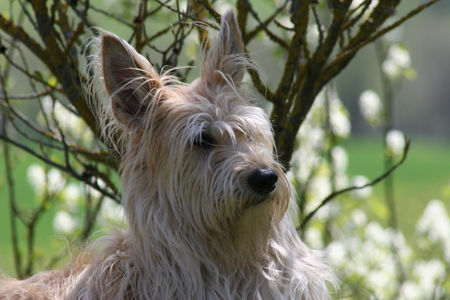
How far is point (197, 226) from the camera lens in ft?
11.6

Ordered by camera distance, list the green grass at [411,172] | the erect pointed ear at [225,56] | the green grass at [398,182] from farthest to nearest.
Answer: the green grass at [411,172], the green grass at [398,182], the erect pointed ear at [225,56]

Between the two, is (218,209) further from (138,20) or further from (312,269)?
(138,20)

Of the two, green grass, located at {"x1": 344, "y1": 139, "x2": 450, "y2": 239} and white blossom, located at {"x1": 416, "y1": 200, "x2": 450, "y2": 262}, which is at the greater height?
white blossom, located at {"x1": 416, "y1": 200, "x2": 450, "y2": 262}

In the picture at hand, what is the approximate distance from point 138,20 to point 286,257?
1663 millimetres

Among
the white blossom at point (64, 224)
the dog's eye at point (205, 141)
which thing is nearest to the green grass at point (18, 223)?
the white blossom at point (64, 224)

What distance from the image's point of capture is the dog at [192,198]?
11.5 feet

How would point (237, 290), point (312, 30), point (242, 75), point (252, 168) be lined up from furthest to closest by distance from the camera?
point (312, 30), point (242, 75), point (237, 290), point (252, 168)

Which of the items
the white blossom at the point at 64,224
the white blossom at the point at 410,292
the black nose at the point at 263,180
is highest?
the black nose at the point at 263,180

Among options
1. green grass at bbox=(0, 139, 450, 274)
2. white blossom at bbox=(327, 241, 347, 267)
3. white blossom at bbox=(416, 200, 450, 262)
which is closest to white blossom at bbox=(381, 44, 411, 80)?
white blossom at bbox=(416, 200, 450, 262)

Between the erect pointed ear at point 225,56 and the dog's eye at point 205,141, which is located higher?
the erect pointed ear at point 225,56

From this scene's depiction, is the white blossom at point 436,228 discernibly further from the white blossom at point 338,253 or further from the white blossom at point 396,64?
the white blossom at point 396,64

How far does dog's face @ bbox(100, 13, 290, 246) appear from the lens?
11.2 ft

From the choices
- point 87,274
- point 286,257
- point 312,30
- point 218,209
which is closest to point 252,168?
point 218,209

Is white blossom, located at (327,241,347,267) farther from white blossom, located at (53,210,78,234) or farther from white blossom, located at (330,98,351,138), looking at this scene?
white blossom, located at (53,210,78,234)
